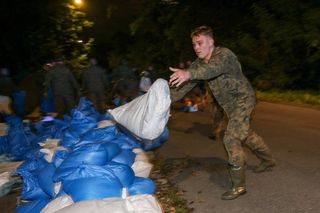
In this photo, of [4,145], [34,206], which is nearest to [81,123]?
[34,206]

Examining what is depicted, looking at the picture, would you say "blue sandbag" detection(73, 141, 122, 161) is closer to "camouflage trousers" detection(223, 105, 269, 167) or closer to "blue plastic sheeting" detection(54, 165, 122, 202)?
"blue plastic sheeting" detection(54, 165, 122, 202)

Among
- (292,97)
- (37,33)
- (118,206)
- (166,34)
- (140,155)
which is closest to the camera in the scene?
(118,206)

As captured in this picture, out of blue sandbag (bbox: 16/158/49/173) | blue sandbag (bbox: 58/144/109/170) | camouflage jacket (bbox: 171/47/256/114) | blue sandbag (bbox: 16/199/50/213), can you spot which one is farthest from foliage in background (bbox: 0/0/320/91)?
blue sandbag (bbox: 16/199/50/213)

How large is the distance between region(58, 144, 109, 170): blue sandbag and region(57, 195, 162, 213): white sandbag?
1.82 feet

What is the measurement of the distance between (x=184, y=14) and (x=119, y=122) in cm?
1714

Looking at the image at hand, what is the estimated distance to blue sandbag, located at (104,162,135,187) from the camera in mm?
4402

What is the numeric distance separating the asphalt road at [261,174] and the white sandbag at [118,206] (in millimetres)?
1143

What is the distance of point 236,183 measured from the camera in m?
4.96

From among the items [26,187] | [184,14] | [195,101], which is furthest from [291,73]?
[26,187]

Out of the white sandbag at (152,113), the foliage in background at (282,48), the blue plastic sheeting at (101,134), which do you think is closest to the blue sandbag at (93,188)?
the white sandbag at (152,113)

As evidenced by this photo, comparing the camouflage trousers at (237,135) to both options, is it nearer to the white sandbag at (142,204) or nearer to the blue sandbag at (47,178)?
the white sandbag at (142,204)

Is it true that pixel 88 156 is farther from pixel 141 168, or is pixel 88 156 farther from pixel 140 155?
pixel 140 155

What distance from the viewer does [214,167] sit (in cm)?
645

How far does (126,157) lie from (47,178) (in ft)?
2.66
